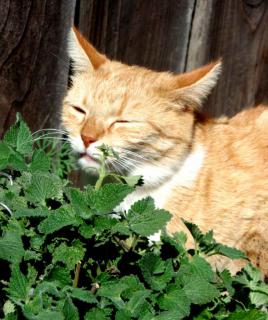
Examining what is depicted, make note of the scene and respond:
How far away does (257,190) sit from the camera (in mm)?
3141

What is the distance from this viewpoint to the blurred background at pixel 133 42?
3793mm

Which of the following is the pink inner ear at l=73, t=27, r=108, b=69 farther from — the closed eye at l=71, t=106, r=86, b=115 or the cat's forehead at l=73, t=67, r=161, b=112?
the closed eye at l=71, t=106, r=86, b=115

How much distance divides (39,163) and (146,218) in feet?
1.01

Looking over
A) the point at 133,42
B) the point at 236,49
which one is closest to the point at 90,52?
the point at 133,42

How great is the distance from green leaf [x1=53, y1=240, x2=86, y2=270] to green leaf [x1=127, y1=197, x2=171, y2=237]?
12 cm

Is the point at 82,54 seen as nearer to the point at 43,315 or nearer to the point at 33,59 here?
the point at 33,59

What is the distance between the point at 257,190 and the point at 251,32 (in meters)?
1.46

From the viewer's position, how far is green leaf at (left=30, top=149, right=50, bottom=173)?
163cm

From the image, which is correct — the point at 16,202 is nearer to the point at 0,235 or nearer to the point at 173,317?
the point at 0,235

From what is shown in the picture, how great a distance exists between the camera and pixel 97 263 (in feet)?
5.11

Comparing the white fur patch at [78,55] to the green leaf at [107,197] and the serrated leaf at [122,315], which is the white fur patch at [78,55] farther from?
the serrated leaf at [122,315]

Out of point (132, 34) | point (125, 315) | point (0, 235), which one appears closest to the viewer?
point (125, 315)

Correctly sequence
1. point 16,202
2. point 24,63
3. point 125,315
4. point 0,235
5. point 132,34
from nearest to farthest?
point 125,315 < point 0,235 < point 16,202 < point 24,63 < point 132,34

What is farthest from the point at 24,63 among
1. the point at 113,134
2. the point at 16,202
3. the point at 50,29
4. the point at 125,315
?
the point at 125,315
